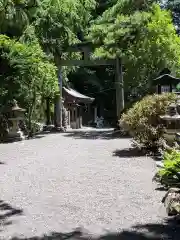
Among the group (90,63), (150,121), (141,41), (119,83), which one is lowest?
(150,121)

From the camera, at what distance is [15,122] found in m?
18.9

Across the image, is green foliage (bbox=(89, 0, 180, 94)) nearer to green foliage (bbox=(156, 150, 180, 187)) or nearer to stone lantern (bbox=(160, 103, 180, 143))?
stone lantern (bbox=(160, 103, 180, 143))

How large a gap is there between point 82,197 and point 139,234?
196 centimetres

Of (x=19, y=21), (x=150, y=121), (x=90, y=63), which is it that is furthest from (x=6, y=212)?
(x=90, y=63)

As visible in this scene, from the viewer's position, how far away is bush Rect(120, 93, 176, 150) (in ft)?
36.3

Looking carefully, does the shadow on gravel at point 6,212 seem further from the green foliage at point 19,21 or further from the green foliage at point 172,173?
the green foliage at point 19,21

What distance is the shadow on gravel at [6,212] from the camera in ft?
17.0

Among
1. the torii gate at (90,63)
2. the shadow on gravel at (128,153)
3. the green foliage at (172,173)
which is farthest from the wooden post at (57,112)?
the green foliage at (172,173)

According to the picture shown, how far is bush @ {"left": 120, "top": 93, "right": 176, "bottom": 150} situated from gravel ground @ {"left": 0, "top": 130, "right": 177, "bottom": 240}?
0.56 meters

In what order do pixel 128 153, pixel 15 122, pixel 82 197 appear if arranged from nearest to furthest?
pixel 82 197
pixel 128 153
pixel 15 122

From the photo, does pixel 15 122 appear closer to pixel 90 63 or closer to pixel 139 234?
pixel 90 63

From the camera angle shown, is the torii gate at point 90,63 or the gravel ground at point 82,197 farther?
the torii gate at point 90,63

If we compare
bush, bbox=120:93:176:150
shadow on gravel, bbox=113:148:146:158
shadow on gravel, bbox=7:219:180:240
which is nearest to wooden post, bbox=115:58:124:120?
shadow on gravel, bbox=113:148:146:158

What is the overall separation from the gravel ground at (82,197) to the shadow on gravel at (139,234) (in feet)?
0.04
